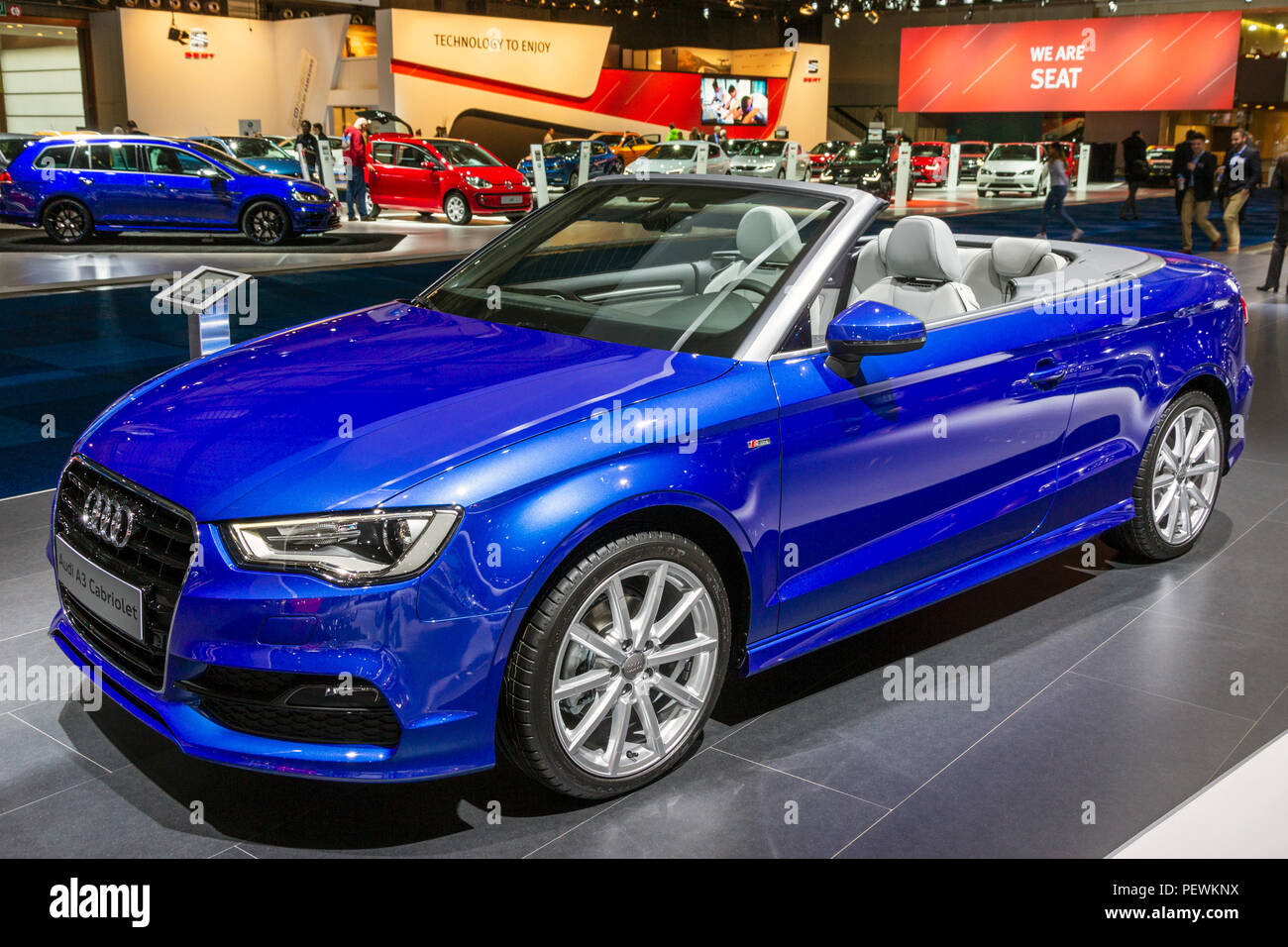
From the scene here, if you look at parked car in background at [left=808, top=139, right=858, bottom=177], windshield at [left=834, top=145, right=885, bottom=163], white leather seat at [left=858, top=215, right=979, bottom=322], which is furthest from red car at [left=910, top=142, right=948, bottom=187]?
white leather seat at [left=858, top=215, right=979, bottom=322]

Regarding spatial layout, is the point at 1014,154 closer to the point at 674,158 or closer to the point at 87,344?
the point at 674,158

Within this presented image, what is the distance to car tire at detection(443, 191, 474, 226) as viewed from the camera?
65.2 feet

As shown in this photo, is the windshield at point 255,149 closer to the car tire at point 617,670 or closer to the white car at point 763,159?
the white car at point 763,159

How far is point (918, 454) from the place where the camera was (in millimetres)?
3408

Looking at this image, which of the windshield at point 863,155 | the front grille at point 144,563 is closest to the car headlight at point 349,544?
the front grille at point 144,563

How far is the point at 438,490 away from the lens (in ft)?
8.18

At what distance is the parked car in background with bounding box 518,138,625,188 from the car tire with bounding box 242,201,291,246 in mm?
9010

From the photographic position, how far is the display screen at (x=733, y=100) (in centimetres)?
3988

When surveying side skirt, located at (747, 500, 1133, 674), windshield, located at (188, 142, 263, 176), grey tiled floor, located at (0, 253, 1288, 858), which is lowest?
grey tiled floor, located at (0, 253, 1288, 858)

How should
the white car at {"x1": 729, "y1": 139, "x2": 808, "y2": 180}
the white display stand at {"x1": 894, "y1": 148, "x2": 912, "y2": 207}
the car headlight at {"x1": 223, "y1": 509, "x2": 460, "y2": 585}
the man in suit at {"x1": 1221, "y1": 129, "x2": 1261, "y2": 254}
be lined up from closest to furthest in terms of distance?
the car headlight at {"x1": 223, "y1": 509, "x2": 460, "y2": 585}
the man in suit at {"x1": 1221, "y1": 129, "x2": 1261, "y2": 254}
the white display stand at {"x1": 894, "y1": 148, "x2": 912, "y2": 207}
the white car at {"x1": 729, "y1": 139, "x2": 808, "y2": 180}

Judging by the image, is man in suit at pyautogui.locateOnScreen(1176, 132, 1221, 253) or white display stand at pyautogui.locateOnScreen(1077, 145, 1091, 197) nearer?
man in suit at pyautogui.locateOnScreen(1176, 132, 1221, 253)

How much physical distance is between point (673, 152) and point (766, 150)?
12.8 ft

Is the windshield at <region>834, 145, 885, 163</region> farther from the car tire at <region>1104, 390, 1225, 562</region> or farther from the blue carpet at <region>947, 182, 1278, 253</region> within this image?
the car tire at <region>1104, 390, 1225, 562</region>
